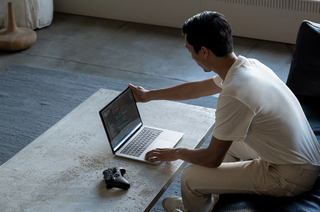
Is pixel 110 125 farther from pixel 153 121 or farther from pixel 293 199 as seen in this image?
pixel 293 199

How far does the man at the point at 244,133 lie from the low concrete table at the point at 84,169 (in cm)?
15

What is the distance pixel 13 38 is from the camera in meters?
4.20

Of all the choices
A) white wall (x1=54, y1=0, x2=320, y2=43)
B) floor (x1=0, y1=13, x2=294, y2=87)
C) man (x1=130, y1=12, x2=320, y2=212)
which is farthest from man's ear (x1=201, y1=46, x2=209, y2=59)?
white wall (x1=54, y1=0, x2=320, y2=43)

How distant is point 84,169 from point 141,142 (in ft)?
1.01

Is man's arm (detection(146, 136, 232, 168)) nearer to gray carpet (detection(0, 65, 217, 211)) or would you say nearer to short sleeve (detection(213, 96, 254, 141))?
short sleeve (detection(213, 96, 254, 141))

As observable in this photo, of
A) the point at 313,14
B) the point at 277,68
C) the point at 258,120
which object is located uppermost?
the point at 258,120

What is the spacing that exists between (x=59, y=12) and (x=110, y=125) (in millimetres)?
4126

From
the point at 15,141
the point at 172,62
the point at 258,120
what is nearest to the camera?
the point at 258,120

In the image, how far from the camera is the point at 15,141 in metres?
2.79

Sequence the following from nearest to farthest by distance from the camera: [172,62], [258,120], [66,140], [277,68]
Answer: [258,120] → [66,140] → [277,68] → [172,62]

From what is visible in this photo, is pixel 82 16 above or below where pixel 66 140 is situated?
below

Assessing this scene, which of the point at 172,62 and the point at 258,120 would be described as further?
the point at 172,62

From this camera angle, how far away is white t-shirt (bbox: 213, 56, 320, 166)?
1.47m

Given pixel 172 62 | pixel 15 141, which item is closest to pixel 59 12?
pixel 172 62
